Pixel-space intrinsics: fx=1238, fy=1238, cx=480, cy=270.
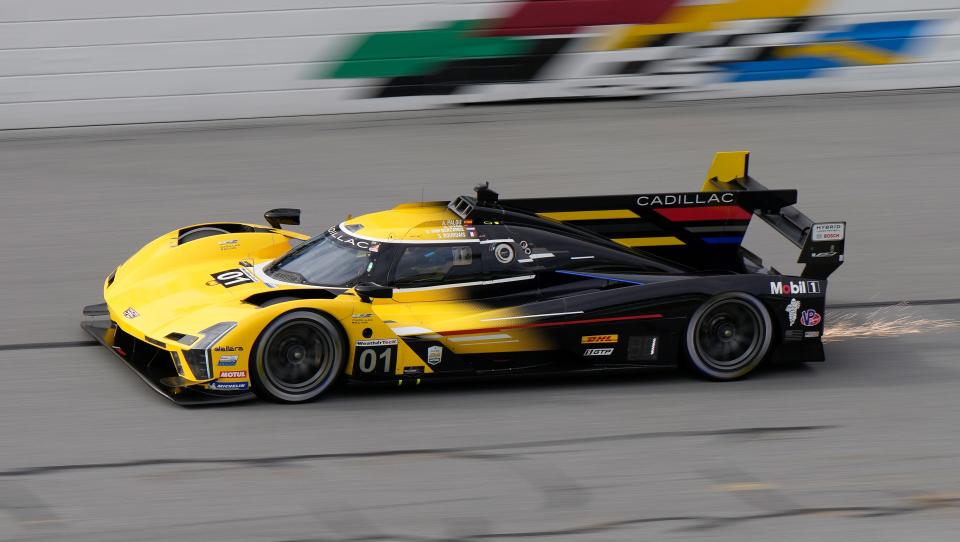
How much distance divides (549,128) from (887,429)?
884cm

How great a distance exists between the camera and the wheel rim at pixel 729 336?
820cm

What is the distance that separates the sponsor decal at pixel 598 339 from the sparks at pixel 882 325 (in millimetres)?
2084

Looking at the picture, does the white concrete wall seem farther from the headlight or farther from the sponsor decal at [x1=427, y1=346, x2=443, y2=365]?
the headlight

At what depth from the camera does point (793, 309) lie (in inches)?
325

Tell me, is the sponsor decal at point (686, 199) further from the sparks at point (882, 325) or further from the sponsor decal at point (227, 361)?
the sponsor decal at point (227, 361)

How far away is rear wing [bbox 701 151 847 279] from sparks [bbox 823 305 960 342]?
66 cm

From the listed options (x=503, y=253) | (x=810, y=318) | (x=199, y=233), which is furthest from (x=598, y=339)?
(x=199, y=233)

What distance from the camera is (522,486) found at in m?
6.50

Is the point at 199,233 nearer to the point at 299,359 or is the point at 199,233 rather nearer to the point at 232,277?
the point at 232,277

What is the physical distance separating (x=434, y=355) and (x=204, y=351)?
1409 millimetres

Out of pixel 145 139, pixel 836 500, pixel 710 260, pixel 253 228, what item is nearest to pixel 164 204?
pixel 145 139

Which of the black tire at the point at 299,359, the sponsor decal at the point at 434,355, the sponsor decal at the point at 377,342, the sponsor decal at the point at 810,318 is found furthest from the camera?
the sponsor decal at the point at 810,318

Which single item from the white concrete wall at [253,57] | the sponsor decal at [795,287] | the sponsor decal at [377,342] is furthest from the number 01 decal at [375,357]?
the white concrete wall at [253,57]

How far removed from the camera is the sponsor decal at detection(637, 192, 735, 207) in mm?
8898
